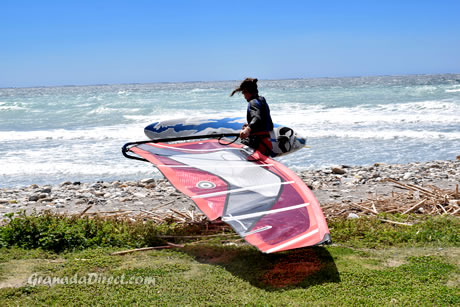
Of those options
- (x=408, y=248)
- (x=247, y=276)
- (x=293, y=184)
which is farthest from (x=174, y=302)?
(x=408, y=248)

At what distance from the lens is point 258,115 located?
578cm

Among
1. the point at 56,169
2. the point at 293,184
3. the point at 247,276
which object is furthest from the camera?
the point at 56,169

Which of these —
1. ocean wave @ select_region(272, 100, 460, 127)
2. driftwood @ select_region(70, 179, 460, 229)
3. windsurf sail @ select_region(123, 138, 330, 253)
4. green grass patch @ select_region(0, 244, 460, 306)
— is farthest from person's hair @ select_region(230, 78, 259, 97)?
ocean wave @ select_region(272, 100, 460, 127)

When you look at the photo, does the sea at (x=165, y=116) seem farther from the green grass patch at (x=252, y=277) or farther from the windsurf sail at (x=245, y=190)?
the green grass patch at (x=252, y=277)

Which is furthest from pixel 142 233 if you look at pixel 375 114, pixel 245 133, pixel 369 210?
pixel 375 114

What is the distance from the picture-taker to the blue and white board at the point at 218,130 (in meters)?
8.38

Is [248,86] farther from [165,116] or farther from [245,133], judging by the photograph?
[165,116]

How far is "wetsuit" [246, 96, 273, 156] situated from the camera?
5789mm

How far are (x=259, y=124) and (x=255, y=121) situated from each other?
3.7 inches

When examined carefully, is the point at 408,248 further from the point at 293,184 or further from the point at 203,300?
the point at 203,300

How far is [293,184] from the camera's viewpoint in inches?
196

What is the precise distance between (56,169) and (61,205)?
4931 millimetres

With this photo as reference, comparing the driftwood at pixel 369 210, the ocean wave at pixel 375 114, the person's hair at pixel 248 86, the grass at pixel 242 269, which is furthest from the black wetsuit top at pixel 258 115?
the ocean wave at pixel 375 114

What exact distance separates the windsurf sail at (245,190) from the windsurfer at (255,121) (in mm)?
182
